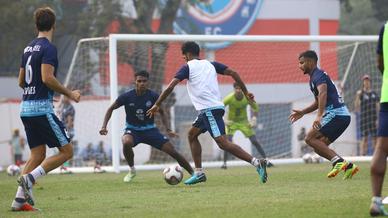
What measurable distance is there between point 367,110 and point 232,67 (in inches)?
166

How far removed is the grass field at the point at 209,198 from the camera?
31.7ft

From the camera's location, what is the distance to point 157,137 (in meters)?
15.6

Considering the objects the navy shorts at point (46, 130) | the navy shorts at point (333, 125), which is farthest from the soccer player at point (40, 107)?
the navy shorts at point (333, 125)

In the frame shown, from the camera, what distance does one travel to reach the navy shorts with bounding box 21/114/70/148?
Answer: 1053cm

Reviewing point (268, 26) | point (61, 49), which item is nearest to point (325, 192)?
point (61, 49)

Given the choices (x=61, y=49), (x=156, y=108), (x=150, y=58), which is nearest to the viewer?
(x=156, y=108)

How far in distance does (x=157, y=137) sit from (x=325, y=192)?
14.3 feet

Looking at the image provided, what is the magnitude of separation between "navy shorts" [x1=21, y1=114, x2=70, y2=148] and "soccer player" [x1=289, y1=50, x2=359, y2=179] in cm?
412

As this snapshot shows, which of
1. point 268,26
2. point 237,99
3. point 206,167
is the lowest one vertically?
point 206,167

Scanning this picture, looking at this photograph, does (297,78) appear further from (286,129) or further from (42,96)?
(42,96)

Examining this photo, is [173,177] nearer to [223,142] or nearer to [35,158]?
[223,142]

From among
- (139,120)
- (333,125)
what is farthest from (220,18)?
(333,125)

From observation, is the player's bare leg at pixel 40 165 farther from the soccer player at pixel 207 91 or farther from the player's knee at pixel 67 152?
the soccer player at pixel 207 91

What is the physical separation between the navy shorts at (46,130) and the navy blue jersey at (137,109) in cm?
513
